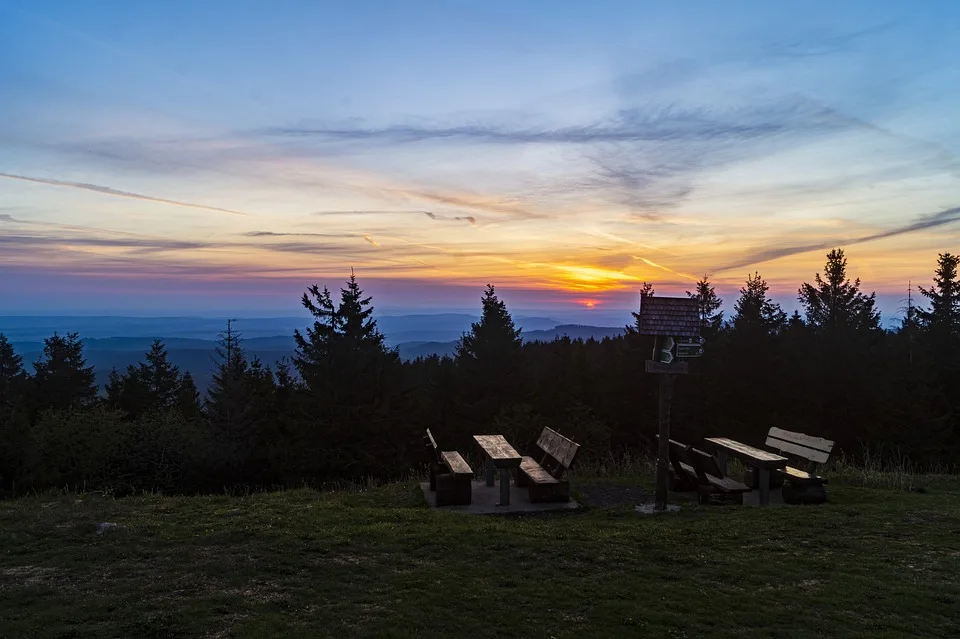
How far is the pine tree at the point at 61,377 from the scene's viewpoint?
4566 cm

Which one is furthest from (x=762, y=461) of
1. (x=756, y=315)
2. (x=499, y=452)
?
(x=756, y=315)

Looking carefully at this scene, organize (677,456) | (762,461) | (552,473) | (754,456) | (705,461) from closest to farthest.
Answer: (762,461) → (705,461) → (754,456) → (677,456) → (552,473)

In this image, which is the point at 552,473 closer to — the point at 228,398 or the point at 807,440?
the point at 807,440

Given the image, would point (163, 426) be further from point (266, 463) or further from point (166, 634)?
point (166, 634)

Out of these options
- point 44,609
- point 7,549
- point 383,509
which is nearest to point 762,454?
point 383,509

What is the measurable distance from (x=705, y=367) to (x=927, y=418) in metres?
11.6

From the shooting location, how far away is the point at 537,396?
116 ft

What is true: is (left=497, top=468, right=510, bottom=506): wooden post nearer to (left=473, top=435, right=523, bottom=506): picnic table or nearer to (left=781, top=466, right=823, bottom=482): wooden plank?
(left=473, top=435, right=523, bottom=506): picnic table

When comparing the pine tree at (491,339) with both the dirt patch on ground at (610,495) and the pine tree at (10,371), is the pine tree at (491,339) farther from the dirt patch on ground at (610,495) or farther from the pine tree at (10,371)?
Answer: the pine tree at (10,371)

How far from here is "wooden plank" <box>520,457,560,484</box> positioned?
31.0ft

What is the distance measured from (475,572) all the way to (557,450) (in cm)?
465

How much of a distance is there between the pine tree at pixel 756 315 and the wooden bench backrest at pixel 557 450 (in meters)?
22.7

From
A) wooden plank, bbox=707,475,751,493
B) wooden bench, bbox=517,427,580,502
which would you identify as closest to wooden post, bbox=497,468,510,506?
wooden bench, bbox=517,427,580,502

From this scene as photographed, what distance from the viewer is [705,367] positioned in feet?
102
